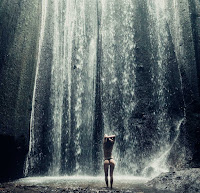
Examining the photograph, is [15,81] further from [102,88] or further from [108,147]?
[108,147]

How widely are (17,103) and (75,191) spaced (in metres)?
3.28

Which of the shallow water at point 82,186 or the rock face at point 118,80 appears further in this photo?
the rock face at point 118,80

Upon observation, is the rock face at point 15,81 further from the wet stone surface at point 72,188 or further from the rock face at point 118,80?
the wet stone surface at point 72,188

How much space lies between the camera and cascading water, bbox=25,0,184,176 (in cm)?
718

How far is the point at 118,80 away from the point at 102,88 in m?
0.73

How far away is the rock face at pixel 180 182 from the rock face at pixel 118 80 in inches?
62.0

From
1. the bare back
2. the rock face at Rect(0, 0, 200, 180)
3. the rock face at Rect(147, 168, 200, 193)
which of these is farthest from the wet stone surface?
the rock face at Rect(0, 0, 200, 180)

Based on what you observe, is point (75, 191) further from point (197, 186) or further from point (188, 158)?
point (188, 158)

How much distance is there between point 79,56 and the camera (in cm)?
852

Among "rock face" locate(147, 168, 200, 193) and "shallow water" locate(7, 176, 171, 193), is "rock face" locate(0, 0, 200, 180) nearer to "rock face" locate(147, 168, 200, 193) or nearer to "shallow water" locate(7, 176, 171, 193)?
"shallow water" locate(7, 176, 171, 193)

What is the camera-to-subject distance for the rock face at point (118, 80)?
6.05 metres

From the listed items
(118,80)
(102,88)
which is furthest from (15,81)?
(118,80)

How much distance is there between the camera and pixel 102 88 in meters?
8.19

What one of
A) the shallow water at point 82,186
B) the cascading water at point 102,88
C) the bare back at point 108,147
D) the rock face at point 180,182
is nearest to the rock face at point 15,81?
the shallow water at point 82,186
